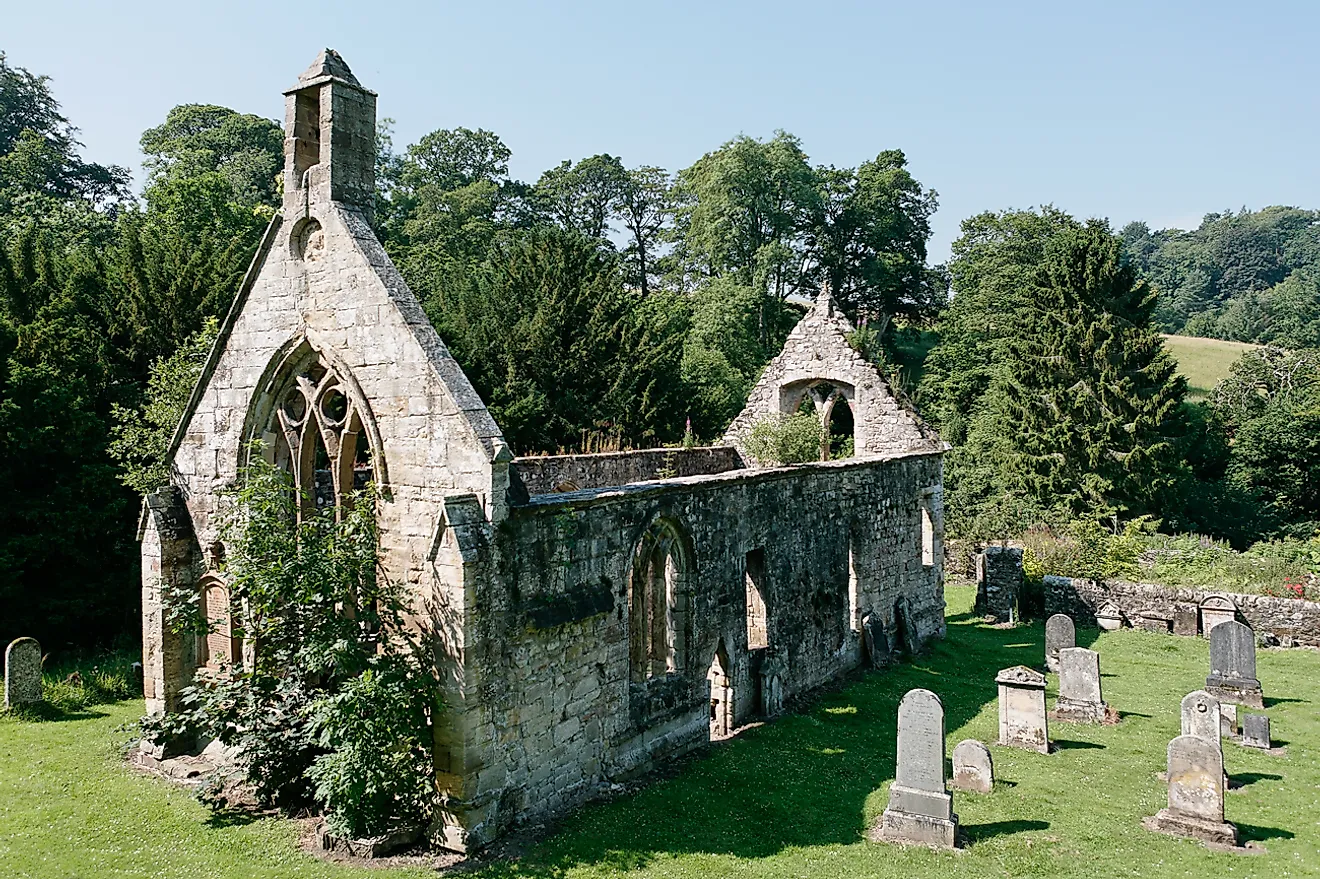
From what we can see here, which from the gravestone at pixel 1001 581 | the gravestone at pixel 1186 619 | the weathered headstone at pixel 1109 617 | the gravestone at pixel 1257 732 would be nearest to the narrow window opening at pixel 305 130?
the gravestone at pixel 1257 732

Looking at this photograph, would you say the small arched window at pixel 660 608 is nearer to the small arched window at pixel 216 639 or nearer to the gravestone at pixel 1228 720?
the small arched window at pixel 216 639

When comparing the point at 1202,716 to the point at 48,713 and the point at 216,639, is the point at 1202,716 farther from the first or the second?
the point at 48,713

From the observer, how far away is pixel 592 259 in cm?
3070

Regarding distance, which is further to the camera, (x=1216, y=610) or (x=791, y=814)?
(x=1216, y=610)

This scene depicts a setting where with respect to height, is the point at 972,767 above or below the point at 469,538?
below

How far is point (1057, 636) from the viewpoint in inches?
658

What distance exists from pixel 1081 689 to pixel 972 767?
168 inches

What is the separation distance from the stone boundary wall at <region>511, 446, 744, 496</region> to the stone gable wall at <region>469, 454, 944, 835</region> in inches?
81.9

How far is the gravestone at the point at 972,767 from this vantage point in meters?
11.1

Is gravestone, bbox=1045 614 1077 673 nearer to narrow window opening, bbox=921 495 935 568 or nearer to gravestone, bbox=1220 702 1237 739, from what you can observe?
gravestone, bbox=1220 702 1237 739

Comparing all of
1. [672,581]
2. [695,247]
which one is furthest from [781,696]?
[695,247]

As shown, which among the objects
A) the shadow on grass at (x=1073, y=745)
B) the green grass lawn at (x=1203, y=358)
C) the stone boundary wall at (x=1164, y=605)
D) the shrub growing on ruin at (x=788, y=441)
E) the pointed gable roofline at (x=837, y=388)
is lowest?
the shadow on grass at (x=1073, y=745)

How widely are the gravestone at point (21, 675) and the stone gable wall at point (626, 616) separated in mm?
9047

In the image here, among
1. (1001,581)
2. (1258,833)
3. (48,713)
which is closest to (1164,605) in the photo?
(1001,581)
